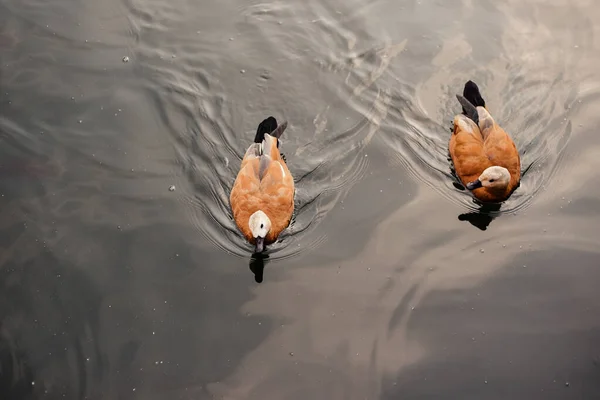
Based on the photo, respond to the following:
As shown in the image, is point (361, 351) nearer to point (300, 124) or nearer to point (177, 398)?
point (177, 398)

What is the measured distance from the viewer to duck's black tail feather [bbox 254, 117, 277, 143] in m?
8.83

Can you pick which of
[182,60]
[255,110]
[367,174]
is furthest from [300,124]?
[182,60]

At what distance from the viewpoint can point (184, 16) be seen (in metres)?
10.7

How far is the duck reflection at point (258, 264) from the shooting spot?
7.88m

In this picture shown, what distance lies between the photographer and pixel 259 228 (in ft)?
25.5

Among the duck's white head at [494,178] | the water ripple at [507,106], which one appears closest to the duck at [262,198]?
the water ripple at [507,106]

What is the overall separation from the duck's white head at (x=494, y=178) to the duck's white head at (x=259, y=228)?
2867 mm

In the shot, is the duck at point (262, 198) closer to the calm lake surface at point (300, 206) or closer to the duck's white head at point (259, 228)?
the duck's white head at point (259, 228)

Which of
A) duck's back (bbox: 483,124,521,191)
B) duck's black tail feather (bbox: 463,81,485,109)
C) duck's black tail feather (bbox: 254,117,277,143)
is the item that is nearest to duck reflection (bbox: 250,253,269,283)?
duck's black tail feather (bbox: 254,117,277,143)

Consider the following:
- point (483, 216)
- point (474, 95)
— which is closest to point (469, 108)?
point (474, 95)

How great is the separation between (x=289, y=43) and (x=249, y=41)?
0.66 meters

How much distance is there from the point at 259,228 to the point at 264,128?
173 cm

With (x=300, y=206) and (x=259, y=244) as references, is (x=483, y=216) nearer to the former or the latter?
(x=300, y=206)

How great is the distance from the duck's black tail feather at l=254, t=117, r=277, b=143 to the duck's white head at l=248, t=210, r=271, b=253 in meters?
1.39
